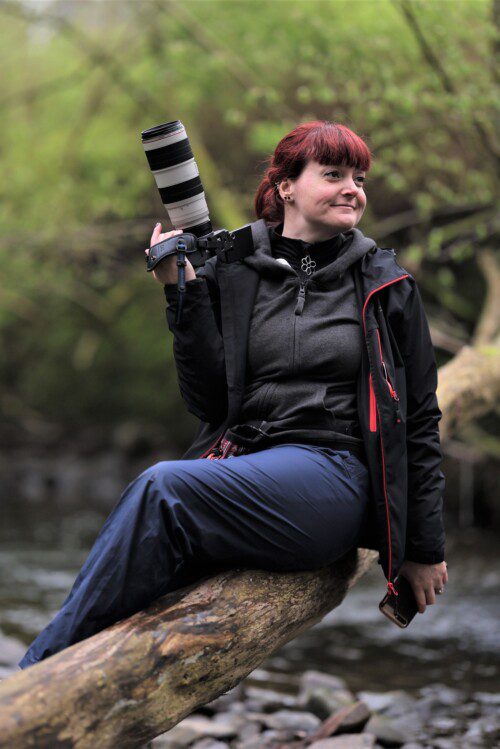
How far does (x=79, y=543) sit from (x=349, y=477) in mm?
8849

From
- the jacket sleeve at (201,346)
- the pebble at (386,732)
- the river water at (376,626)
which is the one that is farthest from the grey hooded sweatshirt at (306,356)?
the river water at (376,626)

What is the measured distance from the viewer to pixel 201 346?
3.00m

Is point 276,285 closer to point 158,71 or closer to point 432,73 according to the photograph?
point 432,73

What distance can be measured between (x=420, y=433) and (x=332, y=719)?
8.16ft

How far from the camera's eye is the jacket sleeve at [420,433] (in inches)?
119

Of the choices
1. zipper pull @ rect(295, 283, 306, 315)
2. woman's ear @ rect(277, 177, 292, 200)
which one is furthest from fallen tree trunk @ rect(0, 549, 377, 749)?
woman's ear @ rect(277, 177, 292, 200)

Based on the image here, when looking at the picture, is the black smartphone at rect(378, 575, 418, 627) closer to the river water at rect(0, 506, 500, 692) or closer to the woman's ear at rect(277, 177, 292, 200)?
the woman's ear at rect(277, 177, 292, 200)

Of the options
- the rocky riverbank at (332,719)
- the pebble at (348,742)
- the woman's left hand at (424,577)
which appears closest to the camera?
the woman's left hand at (424,577)

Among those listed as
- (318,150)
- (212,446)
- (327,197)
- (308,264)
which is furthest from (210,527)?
(318,150)

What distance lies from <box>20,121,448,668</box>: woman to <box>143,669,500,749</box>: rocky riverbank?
194 centimetres

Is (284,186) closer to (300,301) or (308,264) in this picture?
(308,264)

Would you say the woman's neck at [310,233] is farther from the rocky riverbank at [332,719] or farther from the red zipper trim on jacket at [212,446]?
the rocky riverbank at [332,719]

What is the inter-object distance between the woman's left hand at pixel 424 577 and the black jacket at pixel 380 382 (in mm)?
44

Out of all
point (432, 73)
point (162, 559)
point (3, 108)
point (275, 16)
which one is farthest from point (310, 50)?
point (3, 108)
